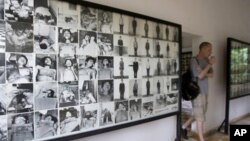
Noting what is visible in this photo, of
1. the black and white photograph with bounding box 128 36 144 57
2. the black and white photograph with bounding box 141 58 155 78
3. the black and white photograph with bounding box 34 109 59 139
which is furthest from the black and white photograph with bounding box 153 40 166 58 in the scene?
the black and white photograph with bounding box 34 109 59 139

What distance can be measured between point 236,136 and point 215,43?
2859mm

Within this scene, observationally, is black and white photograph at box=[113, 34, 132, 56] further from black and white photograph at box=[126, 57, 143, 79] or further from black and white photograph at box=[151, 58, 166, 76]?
black and white photograph at box=[151, 58, 166, 76]

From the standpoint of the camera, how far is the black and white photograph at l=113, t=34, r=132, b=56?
2.17m

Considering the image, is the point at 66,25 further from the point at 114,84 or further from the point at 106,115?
the point at 106,115

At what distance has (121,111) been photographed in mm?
2221

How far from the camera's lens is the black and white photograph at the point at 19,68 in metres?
1.51

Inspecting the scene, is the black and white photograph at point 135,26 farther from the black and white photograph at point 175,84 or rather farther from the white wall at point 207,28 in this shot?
the black and white photograph at point 175,84

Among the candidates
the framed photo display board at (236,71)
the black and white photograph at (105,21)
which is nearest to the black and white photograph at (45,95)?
the black and white photograph at (105,21)

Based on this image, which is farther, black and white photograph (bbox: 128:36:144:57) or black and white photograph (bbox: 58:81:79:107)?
black and white photograph (bbox: 128:36:144:57)

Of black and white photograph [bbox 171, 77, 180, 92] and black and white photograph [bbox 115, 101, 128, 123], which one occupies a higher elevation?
black and white photograph [bbox 171, 77, 180, 92]

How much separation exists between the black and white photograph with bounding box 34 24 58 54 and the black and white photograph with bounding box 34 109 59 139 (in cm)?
46

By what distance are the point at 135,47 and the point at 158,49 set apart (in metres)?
0.40

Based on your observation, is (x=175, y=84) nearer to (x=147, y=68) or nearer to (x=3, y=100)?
(x=147, y=68)

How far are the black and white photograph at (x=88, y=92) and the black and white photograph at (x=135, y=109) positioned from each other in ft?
1.62
